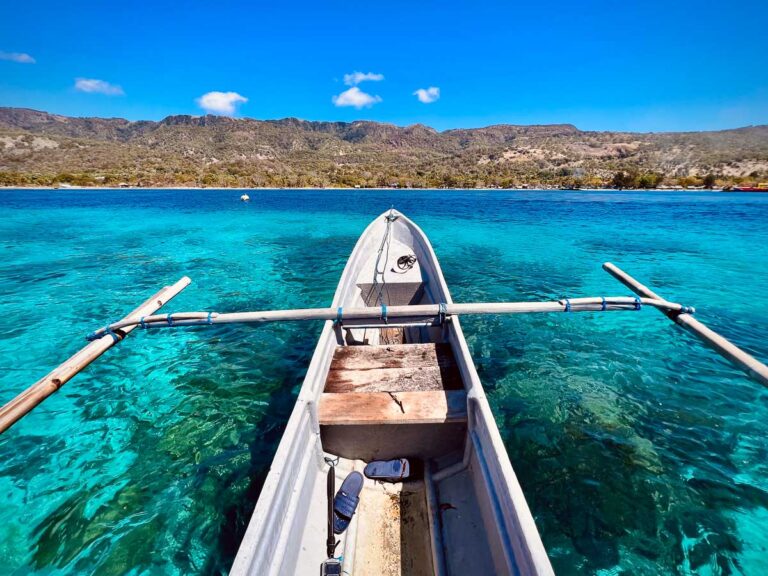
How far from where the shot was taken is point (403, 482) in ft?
11.5

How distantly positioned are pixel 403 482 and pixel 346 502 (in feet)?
2.34

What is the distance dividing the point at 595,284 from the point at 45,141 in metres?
155

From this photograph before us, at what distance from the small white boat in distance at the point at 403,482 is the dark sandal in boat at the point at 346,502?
146 millimetres

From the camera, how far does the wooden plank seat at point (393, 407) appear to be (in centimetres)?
349

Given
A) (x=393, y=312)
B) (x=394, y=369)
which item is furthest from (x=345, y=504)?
(x=393, y=312)

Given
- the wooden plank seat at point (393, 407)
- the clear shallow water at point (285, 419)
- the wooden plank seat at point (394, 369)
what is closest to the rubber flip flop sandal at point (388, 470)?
the wooden plank seat at point (393, 407)

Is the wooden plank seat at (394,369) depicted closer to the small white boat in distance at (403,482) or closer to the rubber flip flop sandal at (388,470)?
the small white boat in distance at (403,482)

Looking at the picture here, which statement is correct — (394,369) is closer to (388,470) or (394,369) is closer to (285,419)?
(388,470)

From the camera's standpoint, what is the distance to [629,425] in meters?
5.02

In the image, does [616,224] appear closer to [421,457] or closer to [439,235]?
[439,235]

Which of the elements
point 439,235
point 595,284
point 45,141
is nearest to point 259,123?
point 45,141

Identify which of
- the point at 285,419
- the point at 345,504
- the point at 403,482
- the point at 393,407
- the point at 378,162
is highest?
the point at 378,162

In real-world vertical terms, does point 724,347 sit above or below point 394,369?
above

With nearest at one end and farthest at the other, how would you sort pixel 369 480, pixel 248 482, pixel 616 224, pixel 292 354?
1. pixel 369 480
2. pixel 248 482
3. pixel 292 354
4. pixel 616 224
